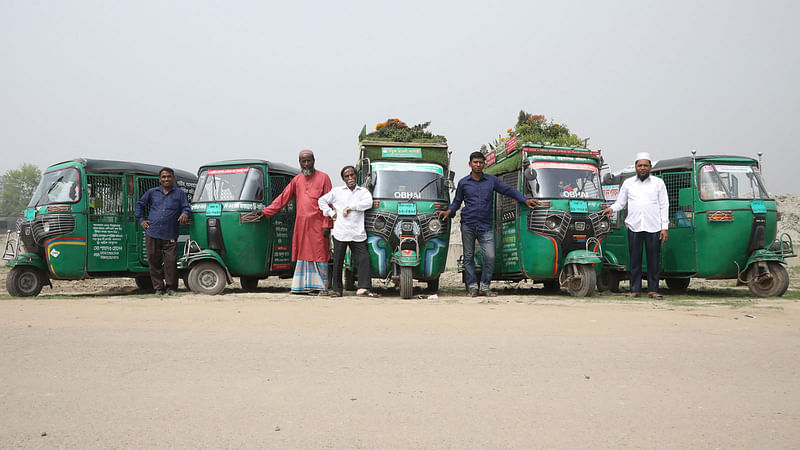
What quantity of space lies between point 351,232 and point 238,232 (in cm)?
193

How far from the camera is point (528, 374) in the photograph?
4012 mm

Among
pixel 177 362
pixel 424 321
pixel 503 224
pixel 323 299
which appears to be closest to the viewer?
pixel 177 362

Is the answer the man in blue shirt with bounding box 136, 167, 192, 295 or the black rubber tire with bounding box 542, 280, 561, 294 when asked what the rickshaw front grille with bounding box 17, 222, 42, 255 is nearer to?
the man in blue shirt with bounding box 136, 167, 192, 295

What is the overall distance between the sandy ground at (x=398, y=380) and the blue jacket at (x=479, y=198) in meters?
2.97

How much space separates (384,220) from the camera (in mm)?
9312

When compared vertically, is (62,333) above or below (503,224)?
below

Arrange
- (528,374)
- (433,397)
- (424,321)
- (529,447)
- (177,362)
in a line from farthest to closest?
(424,321), (177,362), (528,374), (433,397), (529,447)

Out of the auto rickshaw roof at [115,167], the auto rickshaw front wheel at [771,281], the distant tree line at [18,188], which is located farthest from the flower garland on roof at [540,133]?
the distant tree line at [18,188]

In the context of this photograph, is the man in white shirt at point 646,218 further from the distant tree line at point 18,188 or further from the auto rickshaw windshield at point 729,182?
the distant tree line at point 18,188

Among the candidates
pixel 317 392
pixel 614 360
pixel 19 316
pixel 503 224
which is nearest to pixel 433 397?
pixel 317 392

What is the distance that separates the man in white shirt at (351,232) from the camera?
924cm

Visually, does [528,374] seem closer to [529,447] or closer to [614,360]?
[614,360]

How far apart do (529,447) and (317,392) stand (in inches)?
53.0

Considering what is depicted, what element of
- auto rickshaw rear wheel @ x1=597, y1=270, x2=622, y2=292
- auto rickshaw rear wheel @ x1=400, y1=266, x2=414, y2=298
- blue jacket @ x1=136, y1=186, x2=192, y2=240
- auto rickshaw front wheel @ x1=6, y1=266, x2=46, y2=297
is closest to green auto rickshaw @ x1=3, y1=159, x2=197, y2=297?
auto rickshaw front wheel @ x1=6, y1=266, x2=46, y2=297
